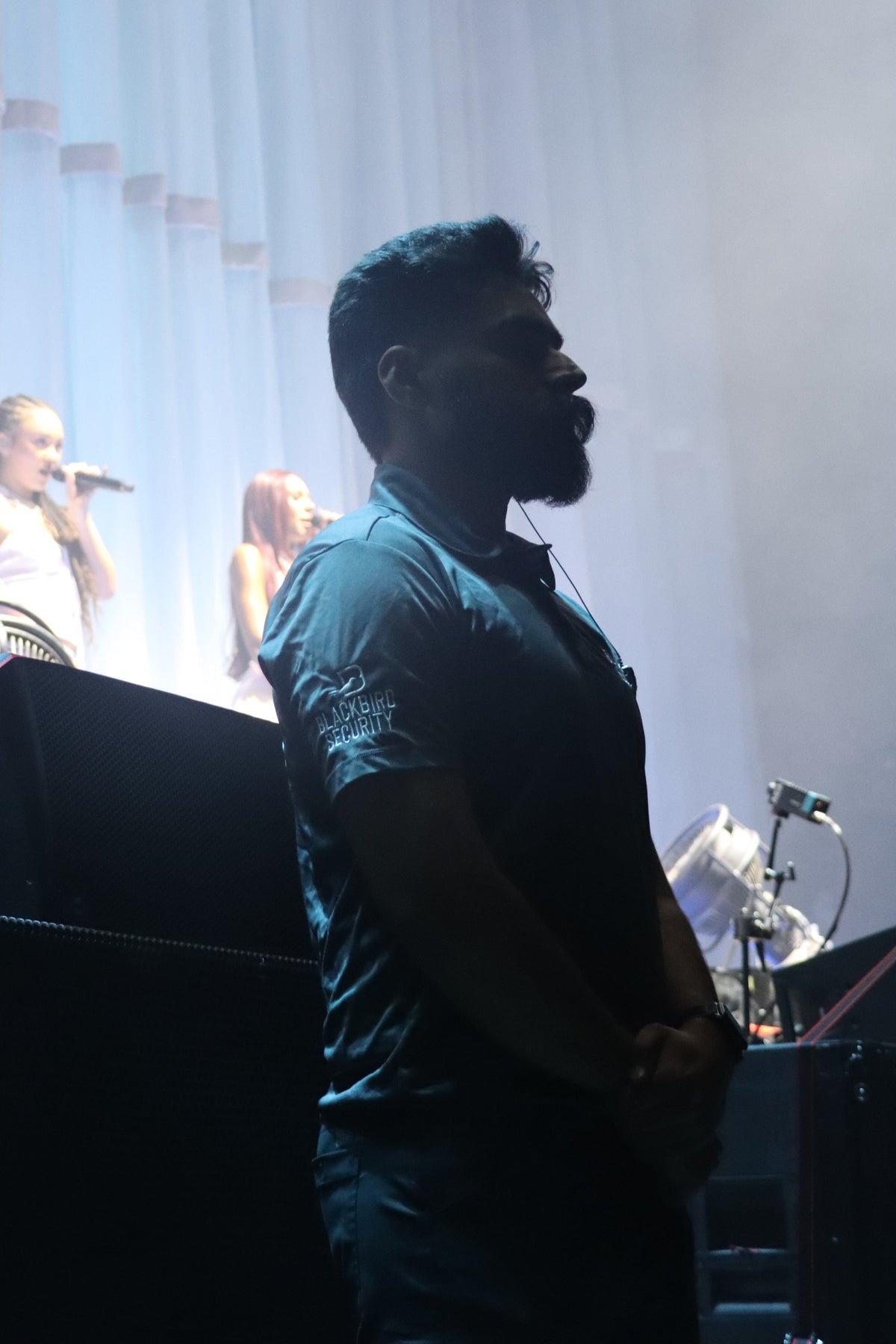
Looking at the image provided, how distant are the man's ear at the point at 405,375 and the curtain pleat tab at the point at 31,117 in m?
3.26

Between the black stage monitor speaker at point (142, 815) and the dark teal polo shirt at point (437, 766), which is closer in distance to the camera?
the dark teal polo shirt at point (437, 766)

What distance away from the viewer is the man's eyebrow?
3.56ft

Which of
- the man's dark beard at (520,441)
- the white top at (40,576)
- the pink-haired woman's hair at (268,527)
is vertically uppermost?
the pink-haired woman's hair at (268,527)

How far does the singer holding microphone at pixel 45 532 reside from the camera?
11.8ft

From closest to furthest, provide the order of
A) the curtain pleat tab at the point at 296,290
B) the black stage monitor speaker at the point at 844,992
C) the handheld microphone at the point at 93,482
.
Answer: the black stage monitor speaker at the point at 844,992
the handheld microphone at the point at 93,482
the curtain pleat tab at the point at 296,290

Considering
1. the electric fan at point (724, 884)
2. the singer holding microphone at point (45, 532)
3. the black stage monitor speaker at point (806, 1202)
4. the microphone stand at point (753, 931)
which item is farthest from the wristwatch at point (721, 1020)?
the electric fan at point (724, 884)

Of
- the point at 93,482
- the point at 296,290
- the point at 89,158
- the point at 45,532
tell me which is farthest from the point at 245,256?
the point at 45,532

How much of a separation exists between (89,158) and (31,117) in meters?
0.21

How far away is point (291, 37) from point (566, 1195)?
494 cm

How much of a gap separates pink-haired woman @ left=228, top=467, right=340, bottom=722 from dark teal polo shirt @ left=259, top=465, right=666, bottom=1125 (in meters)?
3.11

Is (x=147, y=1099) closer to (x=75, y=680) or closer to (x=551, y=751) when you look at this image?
(x=75, y=680)

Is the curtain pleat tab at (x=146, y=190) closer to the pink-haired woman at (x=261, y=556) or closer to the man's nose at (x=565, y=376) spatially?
the pink-haired woman at (x=261, y=556)

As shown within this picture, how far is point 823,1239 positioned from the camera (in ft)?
5.28

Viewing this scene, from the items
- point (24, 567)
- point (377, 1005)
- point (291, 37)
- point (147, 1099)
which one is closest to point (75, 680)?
point (147, 1099)
